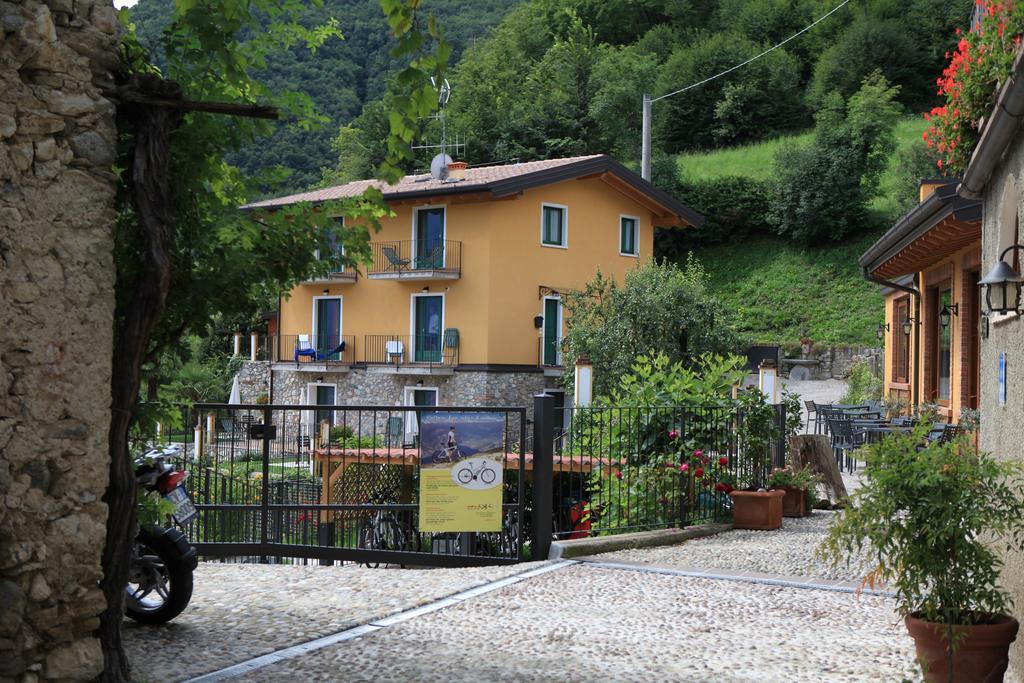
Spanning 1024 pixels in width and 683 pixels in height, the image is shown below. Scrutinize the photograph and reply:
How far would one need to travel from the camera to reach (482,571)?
7.97 metres

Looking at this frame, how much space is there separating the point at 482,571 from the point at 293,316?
90.0 feet

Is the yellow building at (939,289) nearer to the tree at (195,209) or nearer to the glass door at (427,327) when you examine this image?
the tree at (195,209)

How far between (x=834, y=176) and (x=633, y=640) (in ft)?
137

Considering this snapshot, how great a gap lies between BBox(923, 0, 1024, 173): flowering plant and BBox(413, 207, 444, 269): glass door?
77.0 ft

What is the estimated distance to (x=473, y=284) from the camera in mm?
29953

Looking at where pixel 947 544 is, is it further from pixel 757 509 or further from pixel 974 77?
pixel 757 509

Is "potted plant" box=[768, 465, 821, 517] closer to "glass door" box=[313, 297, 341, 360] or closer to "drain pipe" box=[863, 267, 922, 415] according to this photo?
"drain pipe" box=[863, 267, 922, 415]

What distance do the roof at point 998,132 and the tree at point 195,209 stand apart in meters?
2.50

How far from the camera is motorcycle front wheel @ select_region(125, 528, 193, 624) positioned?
5.79 m

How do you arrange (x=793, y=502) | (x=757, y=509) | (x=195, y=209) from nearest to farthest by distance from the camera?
(x=195, y=209), (x=757, y=509), (x=793, y=502)

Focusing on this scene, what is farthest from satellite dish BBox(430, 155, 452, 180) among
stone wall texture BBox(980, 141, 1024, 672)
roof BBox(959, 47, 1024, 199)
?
stone wall texture BBox(980, 141, 1024, 672)

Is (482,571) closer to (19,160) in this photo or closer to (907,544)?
(907,544)

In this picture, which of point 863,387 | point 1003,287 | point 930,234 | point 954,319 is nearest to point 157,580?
point 1003,287

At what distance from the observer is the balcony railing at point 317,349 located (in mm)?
32844
